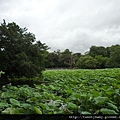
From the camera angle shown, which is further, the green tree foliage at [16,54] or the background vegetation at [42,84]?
the green tree foliage at [16,54]

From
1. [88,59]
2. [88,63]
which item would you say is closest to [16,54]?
[88,63]

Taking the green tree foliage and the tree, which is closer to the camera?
the green tree foliage

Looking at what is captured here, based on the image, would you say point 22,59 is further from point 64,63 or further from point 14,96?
point 64,63

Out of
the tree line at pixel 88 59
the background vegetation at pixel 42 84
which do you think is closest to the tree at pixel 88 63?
the tree line at pixel 88 59

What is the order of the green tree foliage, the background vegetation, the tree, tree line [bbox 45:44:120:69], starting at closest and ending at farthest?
the background vegetation → the green tree foliage → the tree → tree line [bbox 45:44:120:69]

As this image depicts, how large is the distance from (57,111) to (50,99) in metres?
0.77

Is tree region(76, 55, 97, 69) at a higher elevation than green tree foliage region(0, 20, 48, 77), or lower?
higher

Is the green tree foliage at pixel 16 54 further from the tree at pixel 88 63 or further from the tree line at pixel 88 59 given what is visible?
the tree at pixel 88 63

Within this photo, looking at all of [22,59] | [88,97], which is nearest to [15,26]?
[22,59]

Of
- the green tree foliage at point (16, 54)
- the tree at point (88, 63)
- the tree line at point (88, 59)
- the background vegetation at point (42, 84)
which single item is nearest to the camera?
the background vegetation at point (42, 84)

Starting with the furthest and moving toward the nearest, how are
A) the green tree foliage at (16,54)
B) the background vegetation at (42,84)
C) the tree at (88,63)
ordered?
the tree at (88,63), the green tree foliage at (16,54), the background vegetation at (42,84)

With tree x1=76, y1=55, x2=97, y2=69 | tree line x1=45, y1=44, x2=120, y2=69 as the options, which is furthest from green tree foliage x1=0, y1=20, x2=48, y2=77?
tree x1=76, y1=55, x2=97, y2=69

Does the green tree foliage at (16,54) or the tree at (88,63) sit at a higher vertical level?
the tree at (88,63)

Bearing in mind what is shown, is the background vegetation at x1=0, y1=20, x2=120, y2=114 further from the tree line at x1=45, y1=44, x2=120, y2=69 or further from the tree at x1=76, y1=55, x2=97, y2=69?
the tree line at x1=45, y1=44, x2=120, y2=69
